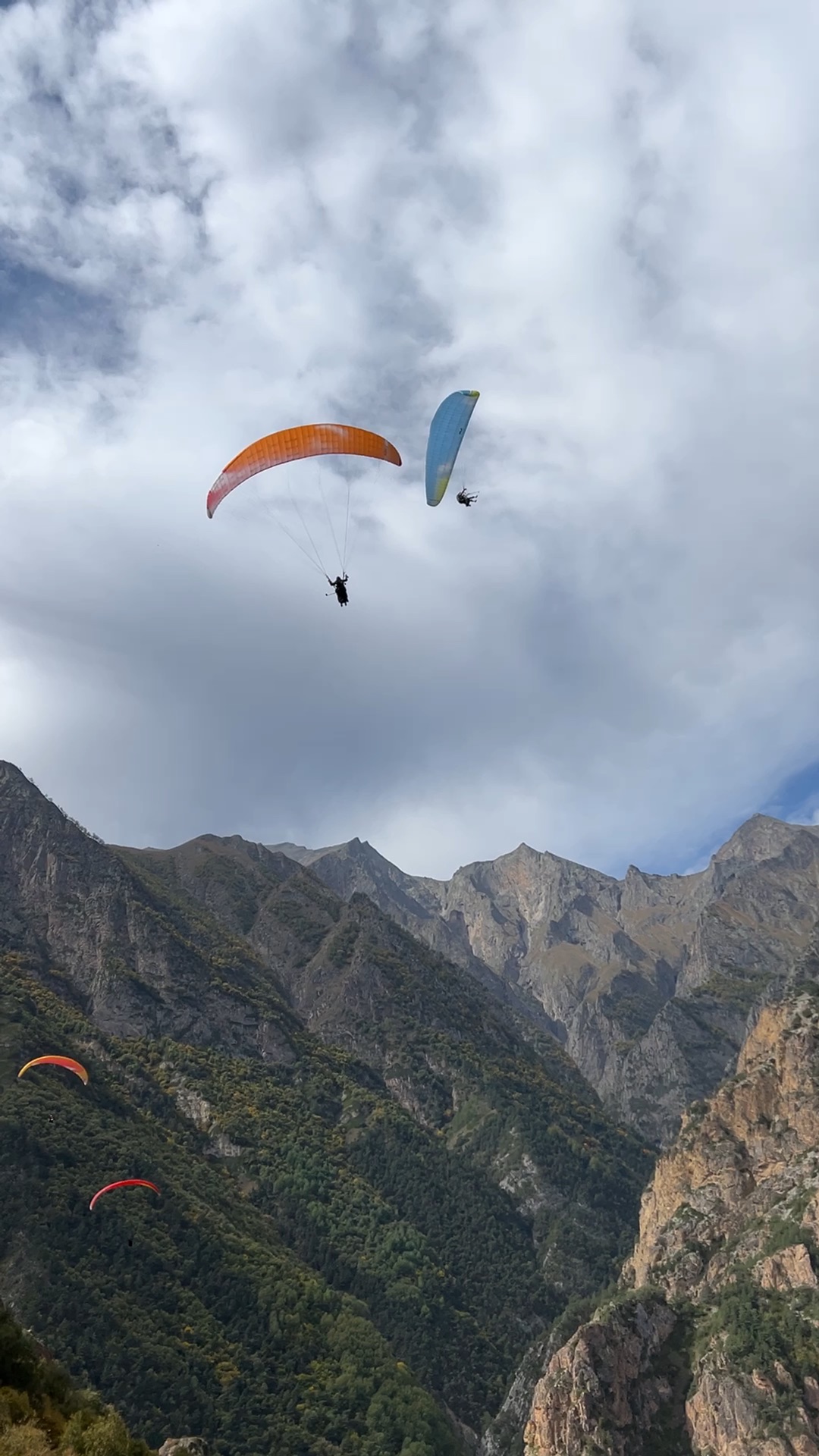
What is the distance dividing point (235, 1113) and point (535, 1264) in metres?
80.2

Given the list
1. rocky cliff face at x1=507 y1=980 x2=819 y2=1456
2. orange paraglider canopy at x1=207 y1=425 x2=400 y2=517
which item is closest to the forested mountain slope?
rocky cliff face at x1=507 y1=980 x2=819 y2=1456

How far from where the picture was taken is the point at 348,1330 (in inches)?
5113

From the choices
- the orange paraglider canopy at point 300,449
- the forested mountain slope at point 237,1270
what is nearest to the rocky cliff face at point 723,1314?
the forested mountain slope at point 237,1270

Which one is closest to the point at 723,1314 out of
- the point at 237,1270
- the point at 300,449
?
the point at 237,1270

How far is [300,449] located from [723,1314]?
4212 inches

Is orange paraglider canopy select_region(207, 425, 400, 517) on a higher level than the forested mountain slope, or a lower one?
higher

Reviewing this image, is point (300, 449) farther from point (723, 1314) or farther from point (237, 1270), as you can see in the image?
point (237, 1270)

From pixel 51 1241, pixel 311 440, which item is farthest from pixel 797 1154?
pixel 311 440

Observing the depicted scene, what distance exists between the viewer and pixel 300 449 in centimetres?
5166

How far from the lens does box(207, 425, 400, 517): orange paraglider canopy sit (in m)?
51.5

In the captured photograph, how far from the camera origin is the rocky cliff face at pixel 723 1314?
279 feet

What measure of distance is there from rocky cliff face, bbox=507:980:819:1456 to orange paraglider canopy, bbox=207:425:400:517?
100044 mm

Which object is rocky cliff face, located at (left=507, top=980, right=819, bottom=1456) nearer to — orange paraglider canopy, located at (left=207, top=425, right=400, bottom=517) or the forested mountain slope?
the forested mountain slope

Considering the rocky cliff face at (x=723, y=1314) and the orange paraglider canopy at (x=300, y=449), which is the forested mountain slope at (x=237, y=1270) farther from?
the orange paraglider canopy at (x=300, y=449)
